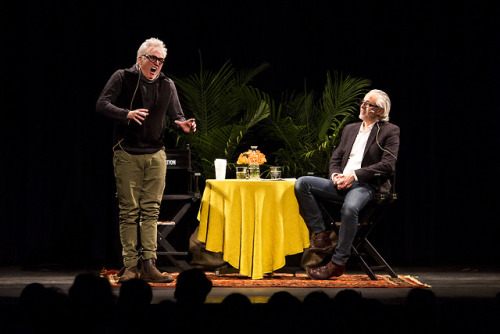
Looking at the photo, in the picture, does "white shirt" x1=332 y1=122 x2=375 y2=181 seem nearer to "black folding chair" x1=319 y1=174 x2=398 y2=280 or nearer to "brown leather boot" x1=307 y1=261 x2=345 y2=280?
"black folding chair" x1=319 y1=174 x2=398 y2=280

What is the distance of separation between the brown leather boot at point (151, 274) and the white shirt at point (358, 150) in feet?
5.31

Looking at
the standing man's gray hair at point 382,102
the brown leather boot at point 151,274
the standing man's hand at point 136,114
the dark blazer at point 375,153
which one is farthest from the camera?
the standing man's gray hair at point 382,102

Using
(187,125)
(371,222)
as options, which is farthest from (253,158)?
(371,222)

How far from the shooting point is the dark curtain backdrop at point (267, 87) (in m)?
5.15

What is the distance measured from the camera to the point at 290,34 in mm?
5523

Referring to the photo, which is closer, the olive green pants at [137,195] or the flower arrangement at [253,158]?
the olive green pants at [137,195]

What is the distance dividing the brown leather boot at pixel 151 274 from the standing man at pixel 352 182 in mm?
1097

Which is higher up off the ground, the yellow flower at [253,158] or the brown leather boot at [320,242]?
the yellow flower at [253,158]

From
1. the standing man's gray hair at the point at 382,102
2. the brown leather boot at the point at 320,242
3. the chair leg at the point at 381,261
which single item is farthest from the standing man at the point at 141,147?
the chair leg at the point at 381,261

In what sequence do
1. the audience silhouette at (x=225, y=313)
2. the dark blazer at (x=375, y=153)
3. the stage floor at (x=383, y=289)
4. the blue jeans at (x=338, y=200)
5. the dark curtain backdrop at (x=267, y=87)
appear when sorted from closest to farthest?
the audience silhouette at (x=225, y=313) → the stage floor at (x=383, y=289) → the blue jeans at (x=338, y=200) → the dark blazer at (x=375, y=153) → the dark curtain backdrop at (x=267, y=87)

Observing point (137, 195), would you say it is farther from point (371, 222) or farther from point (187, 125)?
point (371, 222)

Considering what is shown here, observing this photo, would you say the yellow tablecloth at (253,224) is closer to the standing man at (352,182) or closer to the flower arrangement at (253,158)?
the standing man at (352,182)

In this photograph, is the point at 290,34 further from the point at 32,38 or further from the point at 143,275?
the point at 143,275

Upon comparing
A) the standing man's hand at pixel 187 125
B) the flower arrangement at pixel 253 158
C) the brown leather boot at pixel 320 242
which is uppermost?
the standing man's hand at pixel 187 125
